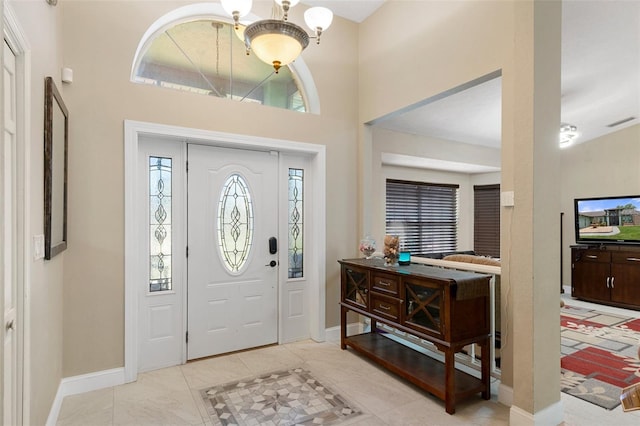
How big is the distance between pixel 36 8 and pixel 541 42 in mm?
3069

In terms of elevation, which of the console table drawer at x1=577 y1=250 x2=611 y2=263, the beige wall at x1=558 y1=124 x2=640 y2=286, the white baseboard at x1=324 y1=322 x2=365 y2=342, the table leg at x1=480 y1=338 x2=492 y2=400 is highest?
the beige wall at x1=558 y1=124 x2=640 y2=286

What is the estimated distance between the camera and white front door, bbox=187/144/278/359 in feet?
11.4

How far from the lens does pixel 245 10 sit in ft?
7.27

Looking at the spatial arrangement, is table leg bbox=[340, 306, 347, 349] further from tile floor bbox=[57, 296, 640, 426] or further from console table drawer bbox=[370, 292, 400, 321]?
console table drawer bbox=[370, 292, 400, 321]

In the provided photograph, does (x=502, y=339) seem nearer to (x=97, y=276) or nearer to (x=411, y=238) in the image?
(x=97, y=276)

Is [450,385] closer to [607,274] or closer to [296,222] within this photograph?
[296,222]

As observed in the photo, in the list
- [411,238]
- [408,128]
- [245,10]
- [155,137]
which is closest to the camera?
[245,10]

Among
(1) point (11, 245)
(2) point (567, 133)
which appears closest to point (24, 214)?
(1) point (11, 245)

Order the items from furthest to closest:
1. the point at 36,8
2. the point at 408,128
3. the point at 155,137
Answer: the point at 408,128
the point at 155,137
the point at 36,8

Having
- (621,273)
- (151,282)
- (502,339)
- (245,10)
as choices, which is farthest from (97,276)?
(621,273)

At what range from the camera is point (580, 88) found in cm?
456

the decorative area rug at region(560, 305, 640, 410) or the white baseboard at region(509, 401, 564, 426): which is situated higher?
the white baseboard at region(509, 401, 564, 426)

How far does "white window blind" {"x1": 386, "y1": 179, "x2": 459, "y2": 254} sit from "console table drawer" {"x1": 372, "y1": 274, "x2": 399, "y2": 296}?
122 inches

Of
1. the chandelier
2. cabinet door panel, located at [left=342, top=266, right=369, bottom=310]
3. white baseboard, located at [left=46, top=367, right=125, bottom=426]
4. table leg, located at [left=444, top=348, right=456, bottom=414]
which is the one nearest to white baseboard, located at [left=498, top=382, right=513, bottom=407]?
table leg, located at [left=444, top=348, right=456, bottom=414]
